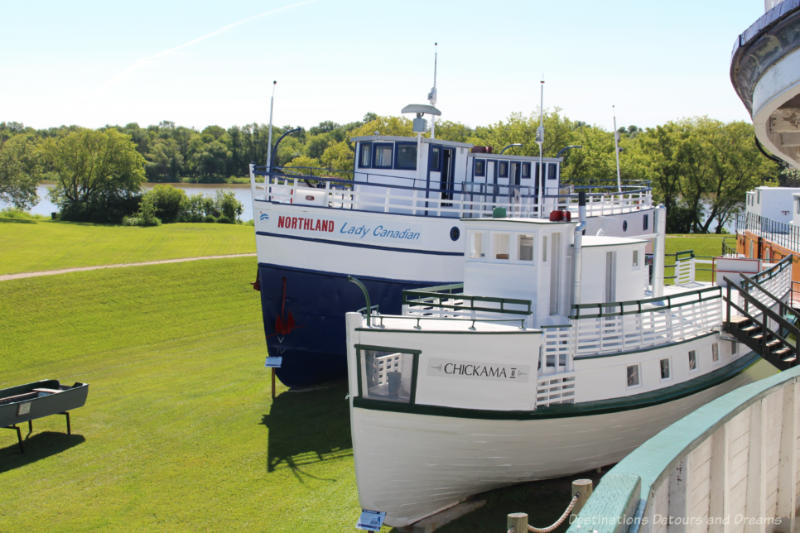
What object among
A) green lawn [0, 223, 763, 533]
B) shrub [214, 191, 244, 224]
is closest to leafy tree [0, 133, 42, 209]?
shrub [214, 191, 244, 224]

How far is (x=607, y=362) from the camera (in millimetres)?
11766

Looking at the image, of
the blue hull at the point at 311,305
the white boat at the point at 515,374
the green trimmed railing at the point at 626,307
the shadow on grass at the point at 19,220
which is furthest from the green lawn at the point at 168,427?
the shadow on grass at the point at 19,220

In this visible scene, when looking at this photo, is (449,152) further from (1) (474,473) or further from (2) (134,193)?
(2) (134,193)

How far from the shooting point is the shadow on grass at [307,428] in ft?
45.3

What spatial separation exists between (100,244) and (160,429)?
28555mm

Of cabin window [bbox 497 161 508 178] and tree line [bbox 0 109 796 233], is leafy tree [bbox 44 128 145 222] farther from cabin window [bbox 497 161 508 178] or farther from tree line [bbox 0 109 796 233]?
cabin window [bbox 497 161 508 178]

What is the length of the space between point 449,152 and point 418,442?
11.7 meters

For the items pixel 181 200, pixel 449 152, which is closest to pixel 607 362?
pixel 449 152

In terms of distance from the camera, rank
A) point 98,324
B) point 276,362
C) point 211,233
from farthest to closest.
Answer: point 211,233, point 98,324, point 276,362

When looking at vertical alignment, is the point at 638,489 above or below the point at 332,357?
above

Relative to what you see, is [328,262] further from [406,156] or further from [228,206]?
[228,206]

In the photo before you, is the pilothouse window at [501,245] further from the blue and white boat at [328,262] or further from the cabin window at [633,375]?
the blue and white boat at [328,262]

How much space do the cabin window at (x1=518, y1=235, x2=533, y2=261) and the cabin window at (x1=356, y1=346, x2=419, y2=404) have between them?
3.33m

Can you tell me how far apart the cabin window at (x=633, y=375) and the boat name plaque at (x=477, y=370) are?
2566 mm
